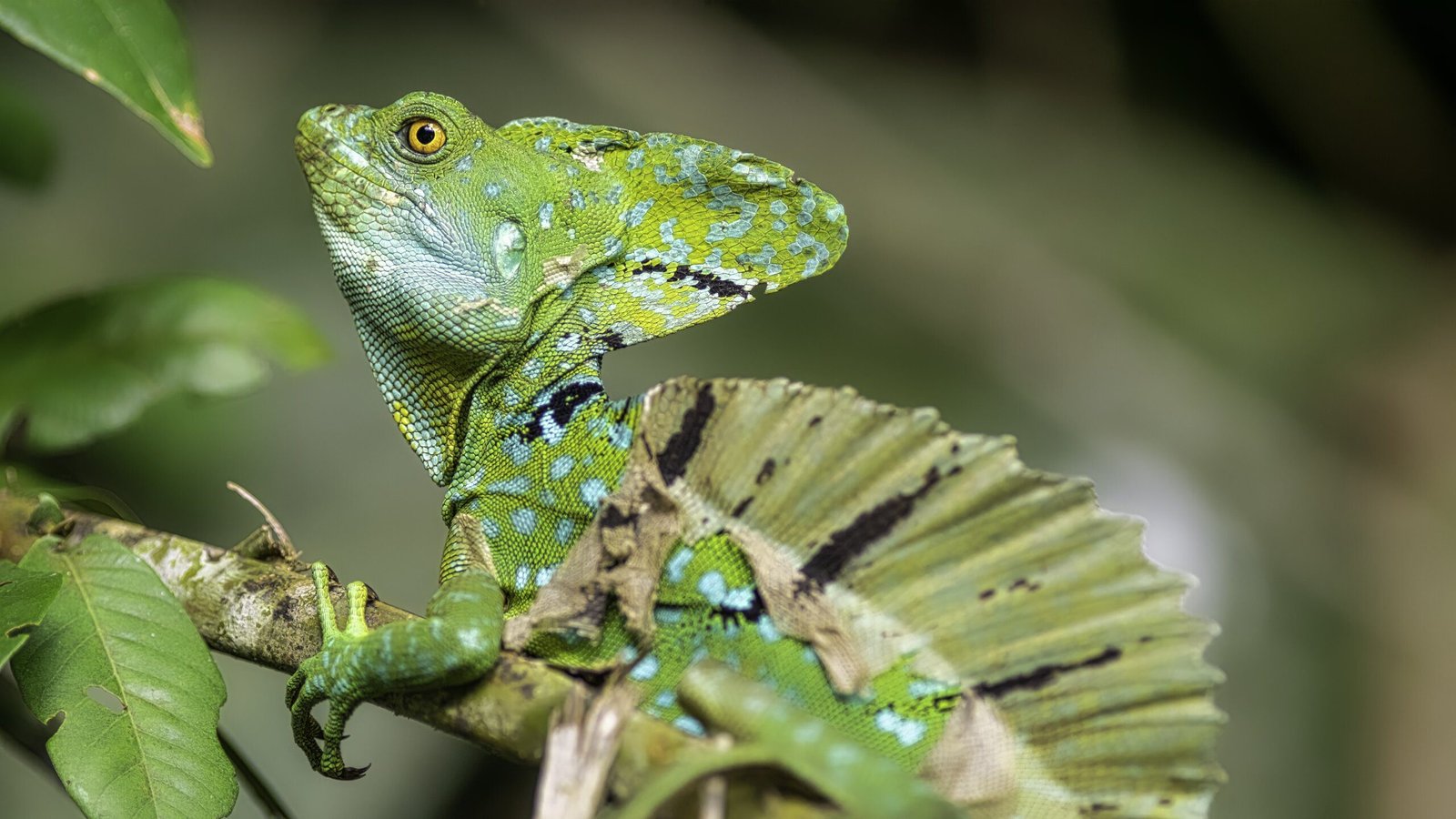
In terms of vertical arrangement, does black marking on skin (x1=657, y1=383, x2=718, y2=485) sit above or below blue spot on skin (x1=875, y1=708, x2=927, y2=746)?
above

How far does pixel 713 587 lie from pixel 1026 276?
15.7ft

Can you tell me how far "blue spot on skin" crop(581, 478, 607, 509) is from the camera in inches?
81.4

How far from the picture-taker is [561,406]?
2203 mm

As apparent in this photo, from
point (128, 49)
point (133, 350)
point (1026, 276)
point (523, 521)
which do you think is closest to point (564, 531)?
point (523, 521)

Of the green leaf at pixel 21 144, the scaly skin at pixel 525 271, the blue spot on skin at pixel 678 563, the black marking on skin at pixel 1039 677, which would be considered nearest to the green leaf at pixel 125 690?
the scaly skin at pixel 525 271

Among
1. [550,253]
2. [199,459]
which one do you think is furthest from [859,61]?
[550,253]

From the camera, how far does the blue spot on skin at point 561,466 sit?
212cm

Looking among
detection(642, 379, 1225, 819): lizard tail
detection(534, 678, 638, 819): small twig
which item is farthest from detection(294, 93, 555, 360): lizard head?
detection(534, 678, 638, 819): small twig

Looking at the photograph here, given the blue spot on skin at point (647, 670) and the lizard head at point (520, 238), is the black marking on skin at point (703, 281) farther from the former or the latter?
the blue spot on skin at point (647, 670)

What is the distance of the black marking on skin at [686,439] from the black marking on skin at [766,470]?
12 centimetres

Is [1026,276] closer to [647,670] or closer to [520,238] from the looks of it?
[520,238]

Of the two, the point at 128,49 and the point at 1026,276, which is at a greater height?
the point at 1026,276

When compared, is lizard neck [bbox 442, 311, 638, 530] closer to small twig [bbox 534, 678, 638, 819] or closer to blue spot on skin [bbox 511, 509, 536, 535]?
blue spot on skin [bbox 511, 509, 536, 535]

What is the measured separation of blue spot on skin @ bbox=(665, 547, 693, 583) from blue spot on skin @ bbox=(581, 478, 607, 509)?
19 cm
